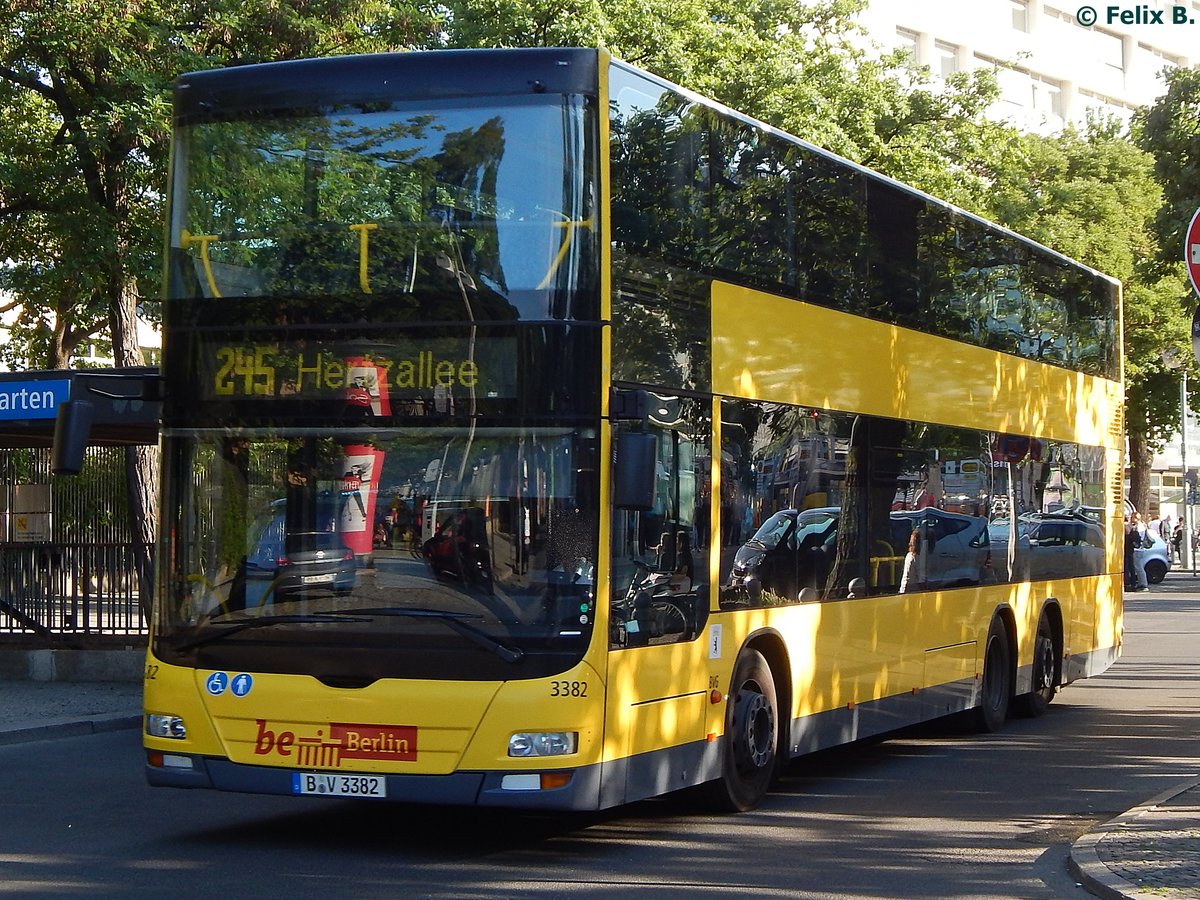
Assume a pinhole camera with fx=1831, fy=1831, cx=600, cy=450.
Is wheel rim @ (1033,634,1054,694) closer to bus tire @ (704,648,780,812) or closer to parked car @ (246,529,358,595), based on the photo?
bus tire @ (704,648,780,812)

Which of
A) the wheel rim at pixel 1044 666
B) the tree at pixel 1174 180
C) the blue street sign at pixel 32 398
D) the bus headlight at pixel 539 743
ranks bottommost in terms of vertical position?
the wheel rim at pixel 1044 666

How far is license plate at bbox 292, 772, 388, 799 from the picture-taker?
8852 mm

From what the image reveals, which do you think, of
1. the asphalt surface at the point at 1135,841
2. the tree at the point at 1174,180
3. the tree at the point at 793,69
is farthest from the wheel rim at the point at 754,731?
the tree at the point at 1174,180

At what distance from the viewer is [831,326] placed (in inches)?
475

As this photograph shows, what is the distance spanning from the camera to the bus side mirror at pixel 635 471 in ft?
28.7

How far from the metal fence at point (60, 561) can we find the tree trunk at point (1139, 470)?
142 feet

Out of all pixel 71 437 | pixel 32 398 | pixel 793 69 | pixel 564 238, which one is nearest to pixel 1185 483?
pixel 793 69

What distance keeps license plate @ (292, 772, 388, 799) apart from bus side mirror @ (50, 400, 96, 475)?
6.19 feet

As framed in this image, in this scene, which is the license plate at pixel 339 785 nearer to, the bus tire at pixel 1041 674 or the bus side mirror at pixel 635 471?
the bus side mirror at pixel 635 471

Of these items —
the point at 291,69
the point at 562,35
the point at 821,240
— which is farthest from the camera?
the point at 562,35

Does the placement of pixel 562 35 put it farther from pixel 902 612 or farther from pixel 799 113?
pixel 902 612

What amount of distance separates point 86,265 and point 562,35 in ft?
34.8

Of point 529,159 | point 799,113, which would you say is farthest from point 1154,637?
point 529,159

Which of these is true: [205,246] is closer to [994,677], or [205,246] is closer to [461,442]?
[461,442]
